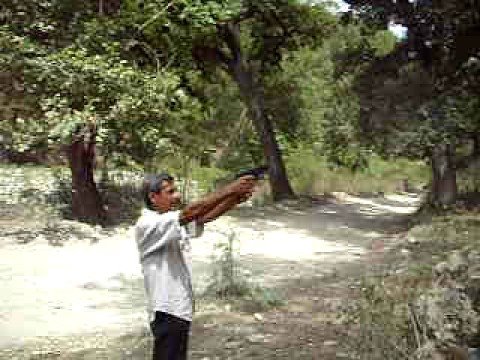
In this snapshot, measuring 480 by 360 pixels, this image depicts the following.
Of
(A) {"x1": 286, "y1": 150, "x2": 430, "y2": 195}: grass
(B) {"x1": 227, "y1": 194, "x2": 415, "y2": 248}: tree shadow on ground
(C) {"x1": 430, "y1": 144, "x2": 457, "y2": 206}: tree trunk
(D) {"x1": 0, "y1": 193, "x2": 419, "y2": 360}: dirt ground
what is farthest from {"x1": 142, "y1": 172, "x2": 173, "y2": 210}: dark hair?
(A) {"x1": 286, "y1": 150, "x2": 430, "y2": 195}: grass

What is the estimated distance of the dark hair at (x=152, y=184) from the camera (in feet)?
11.9

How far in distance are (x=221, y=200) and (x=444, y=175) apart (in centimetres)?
1415

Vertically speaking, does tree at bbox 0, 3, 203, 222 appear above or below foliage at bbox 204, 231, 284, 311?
above

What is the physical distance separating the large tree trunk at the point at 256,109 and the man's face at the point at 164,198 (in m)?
17.1

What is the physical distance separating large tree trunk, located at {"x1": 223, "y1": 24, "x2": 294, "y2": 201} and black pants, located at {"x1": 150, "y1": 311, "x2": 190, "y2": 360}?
17.2 m

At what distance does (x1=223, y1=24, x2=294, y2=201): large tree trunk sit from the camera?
21.1 meters

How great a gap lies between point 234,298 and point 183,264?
138 inches

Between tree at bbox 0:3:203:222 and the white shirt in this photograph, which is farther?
tree at bbox 0:3:203:222

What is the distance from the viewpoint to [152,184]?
3639mm

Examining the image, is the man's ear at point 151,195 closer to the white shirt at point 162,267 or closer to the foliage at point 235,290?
the white shirt at point 162,267

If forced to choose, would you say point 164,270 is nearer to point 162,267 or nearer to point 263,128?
point 162,267

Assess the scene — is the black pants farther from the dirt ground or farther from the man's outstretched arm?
the dirt ground

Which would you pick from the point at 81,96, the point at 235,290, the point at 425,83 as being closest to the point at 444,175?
the point at 425,83

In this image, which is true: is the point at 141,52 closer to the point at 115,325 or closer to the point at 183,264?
the point at 115,325
